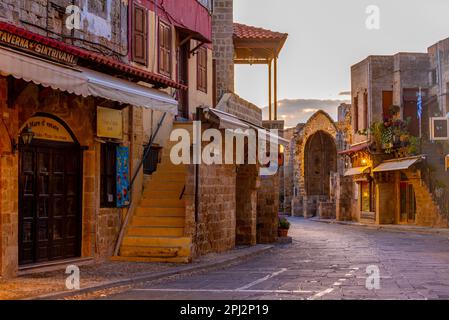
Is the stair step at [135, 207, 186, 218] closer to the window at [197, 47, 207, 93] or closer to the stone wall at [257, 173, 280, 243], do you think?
the stone wall at [257, 173, 280, 243]

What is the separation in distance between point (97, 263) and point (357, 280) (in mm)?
6018

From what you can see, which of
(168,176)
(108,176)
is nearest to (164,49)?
(168,176)

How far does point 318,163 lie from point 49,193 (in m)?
49.4

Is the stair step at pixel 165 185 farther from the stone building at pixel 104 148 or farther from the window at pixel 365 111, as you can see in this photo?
the window at pixel 365 111

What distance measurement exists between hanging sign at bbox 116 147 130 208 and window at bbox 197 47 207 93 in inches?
330

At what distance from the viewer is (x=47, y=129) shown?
15828 millimetres

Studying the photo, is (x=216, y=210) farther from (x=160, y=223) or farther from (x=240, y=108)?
(x=240, y=108)

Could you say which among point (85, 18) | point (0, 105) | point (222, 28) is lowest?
point (0, 105)

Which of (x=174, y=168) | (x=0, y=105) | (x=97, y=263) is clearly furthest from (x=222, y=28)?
(x=0, y=105)

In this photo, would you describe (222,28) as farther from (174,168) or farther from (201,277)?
(201,277)

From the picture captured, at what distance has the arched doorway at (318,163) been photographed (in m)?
63.6

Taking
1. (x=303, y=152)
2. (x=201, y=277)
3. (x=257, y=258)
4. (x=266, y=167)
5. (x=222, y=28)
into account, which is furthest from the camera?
(x=303, y=152)

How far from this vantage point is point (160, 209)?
1898 centimetres

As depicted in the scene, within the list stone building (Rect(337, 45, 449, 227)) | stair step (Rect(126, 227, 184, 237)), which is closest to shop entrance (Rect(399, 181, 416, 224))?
stone building (Rect(337, 45, 449, 227))
